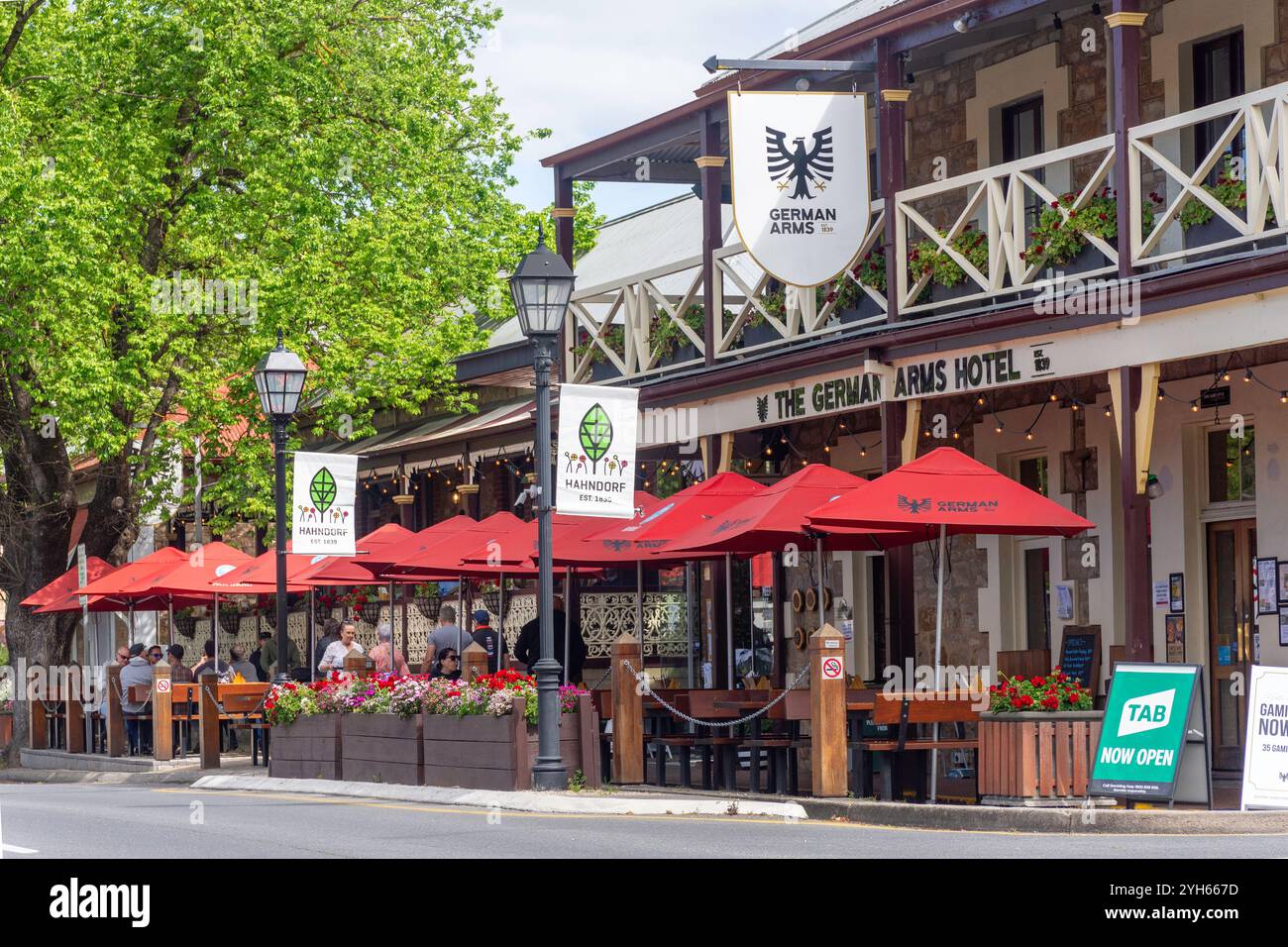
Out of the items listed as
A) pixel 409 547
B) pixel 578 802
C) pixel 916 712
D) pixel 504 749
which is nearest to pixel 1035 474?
pixel 916 712

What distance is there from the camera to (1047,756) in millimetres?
14195

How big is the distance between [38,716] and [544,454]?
52.6 ft

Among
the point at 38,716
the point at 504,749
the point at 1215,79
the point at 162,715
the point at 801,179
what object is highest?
the point at 1215,79

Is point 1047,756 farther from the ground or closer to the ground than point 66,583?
closer to the ground

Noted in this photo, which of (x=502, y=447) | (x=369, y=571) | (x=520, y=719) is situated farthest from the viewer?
(x=502, y=447)

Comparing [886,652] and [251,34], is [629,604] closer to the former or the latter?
[886,652]

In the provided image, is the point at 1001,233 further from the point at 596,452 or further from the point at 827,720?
the point at 827,720

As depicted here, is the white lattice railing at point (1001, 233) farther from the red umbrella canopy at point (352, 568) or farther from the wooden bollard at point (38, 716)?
the wooden bollard at point (38, 716)

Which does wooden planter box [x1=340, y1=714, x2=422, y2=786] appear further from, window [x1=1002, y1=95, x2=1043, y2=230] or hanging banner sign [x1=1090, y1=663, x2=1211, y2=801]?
window [x1=1002, y1=95, x2=1043, y2=230]

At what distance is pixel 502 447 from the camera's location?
29672 mm

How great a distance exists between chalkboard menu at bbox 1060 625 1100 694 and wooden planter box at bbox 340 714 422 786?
617 cm

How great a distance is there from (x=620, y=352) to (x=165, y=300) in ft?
26.8

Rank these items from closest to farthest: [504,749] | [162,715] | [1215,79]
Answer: [504,749], [1215,79], [162,715]

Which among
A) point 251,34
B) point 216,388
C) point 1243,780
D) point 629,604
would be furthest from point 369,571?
point 1243,780
